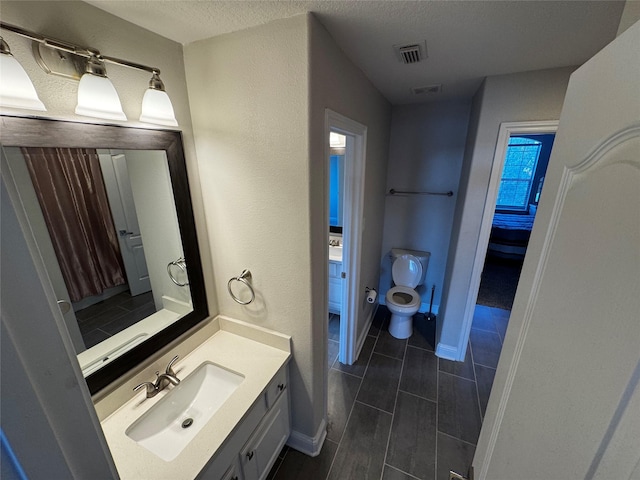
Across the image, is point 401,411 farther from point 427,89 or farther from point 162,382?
point 427,89

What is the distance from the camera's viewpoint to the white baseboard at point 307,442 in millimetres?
1683

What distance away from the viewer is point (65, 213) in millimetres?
993

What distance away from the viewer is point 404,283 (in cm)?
297

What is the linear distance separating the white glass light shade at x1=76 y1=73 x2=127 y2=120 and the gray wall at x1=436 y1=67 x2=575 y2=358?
7.01ft

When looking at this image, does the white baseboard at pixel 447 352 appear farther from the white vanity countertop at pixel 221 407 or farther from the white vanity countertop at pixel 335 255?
the white vanity countertop at pixel 221 407

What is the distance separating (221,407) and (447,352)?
7.07 feet

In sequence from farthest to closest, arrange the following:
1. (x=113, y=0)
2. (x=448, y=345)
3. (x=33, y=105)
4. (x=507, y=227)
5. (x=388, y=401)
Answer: (x=507, y=227) < (x=448, y=345) < (x=388, y=401) < (x=113, y=0) < (x=33, y=105)

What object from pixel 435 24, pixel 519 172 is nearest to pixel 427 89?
pixel 435 24

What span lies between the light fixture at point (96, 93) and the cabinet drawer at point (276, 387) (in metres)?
1.43

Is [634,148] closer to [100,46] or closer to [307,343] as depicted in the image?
[307,343]

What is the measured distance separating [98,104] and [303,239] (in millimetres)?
946

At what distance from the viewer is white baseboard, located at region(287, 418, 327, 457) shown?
5.52ft

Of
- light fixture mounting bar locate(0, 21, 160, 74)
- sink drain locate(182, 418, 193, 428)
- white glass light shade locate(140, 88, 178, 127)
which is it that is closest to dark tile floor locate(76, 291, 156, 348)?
sink drain locate(182, 418, 193, 428)

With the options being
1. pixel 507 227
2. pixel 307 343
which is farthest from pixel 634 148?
pixel 507 227
